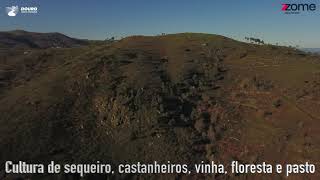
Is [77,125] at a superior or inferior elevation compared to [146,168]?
superior

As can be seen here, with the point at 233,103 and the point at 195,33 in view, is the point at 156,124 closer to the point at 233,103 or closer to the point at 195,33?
the point at 233,103

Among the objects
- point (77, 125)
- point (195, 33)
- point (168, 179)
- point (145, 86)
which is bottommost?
point (168, 179)

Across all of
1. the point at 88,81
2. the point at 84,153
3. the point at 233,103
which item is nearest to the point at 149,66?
the point at 88,81

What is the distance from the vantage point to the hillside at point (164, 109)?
22.0 metres

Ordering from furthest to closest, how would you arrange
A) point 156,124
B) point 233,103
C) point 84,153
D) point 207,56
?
point 207,56 → point 233,103 → point 156,124 → point 84,153

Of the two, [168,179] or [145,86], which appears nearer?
[168,179]

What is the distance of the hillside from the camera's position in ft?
72.3

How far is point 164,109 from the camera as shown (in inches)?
989

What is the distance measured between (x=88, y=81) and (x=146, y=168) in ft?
31.4

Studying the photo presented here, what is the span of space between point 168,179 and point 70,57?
19052 millimetres

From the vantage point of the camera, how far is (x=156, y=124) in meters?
23.8

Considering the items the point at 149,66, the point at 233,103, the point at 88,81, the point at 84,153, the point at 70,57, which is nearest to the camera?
the point at 84,153

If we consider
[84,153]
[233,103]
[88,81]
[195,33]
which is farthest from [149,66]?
[195,33]

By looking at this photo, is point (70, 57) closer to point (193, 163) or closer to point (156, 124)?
point (156, 124)
